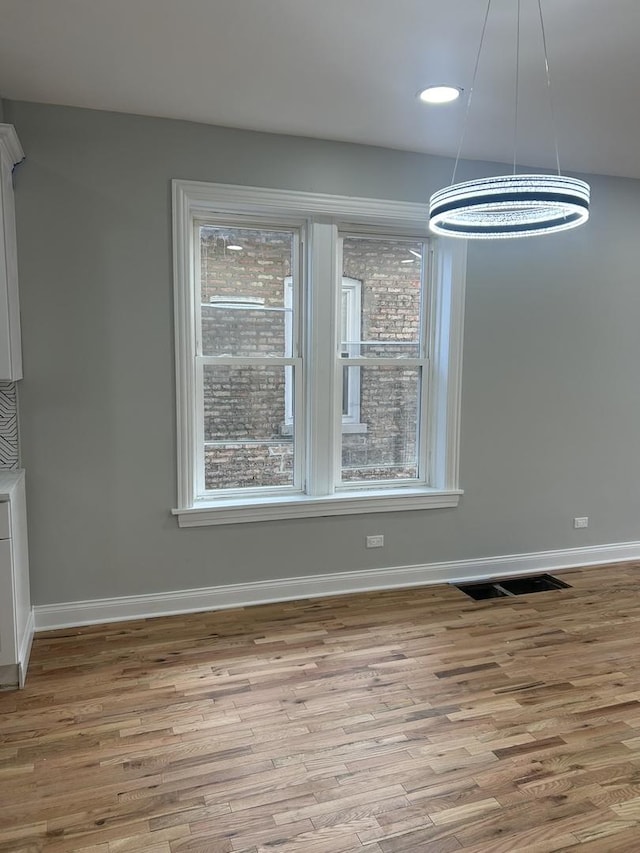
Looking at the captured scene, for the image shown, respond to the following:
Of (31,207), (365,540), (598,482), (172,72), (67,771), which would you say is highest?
(172,72)

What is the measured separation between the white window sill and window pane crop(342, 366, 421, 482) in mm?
154

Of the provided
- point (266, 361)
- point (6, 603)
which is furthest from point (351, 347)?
point (6, 603)

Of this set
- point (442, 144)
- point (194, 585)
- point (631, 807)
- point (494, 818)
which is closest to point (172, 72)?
point (442, 144)

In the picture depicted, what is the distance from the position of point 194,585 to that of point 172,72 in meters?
2.63

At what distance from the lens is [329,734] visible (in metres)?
2.39

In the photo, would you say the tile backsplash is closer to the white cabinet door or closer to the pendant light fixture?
the white cabinet door

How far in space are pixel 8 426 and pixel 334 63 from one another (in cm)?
231

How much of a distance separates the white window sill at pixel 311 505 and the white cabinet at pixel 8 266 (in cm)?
117

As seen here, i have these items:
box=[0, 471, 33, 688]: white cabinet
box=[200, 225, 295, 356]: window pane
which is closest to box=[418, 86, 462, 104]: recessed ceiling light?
box=[200, 225, 295, 356]: window pane

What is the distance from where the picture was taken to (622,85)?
108 inches

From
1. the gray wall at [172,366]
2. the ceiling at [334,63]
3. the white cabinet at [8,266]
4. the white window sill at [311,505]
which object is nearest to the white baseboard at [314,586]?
the gray wall at [172,366]

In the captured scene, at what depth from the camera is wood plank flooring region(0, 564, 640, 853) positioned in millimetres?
1909

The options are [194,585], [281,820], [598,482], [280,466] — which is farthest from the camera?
[598,482]

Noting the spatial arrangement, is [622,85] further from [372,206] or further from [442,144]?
[372,206]
